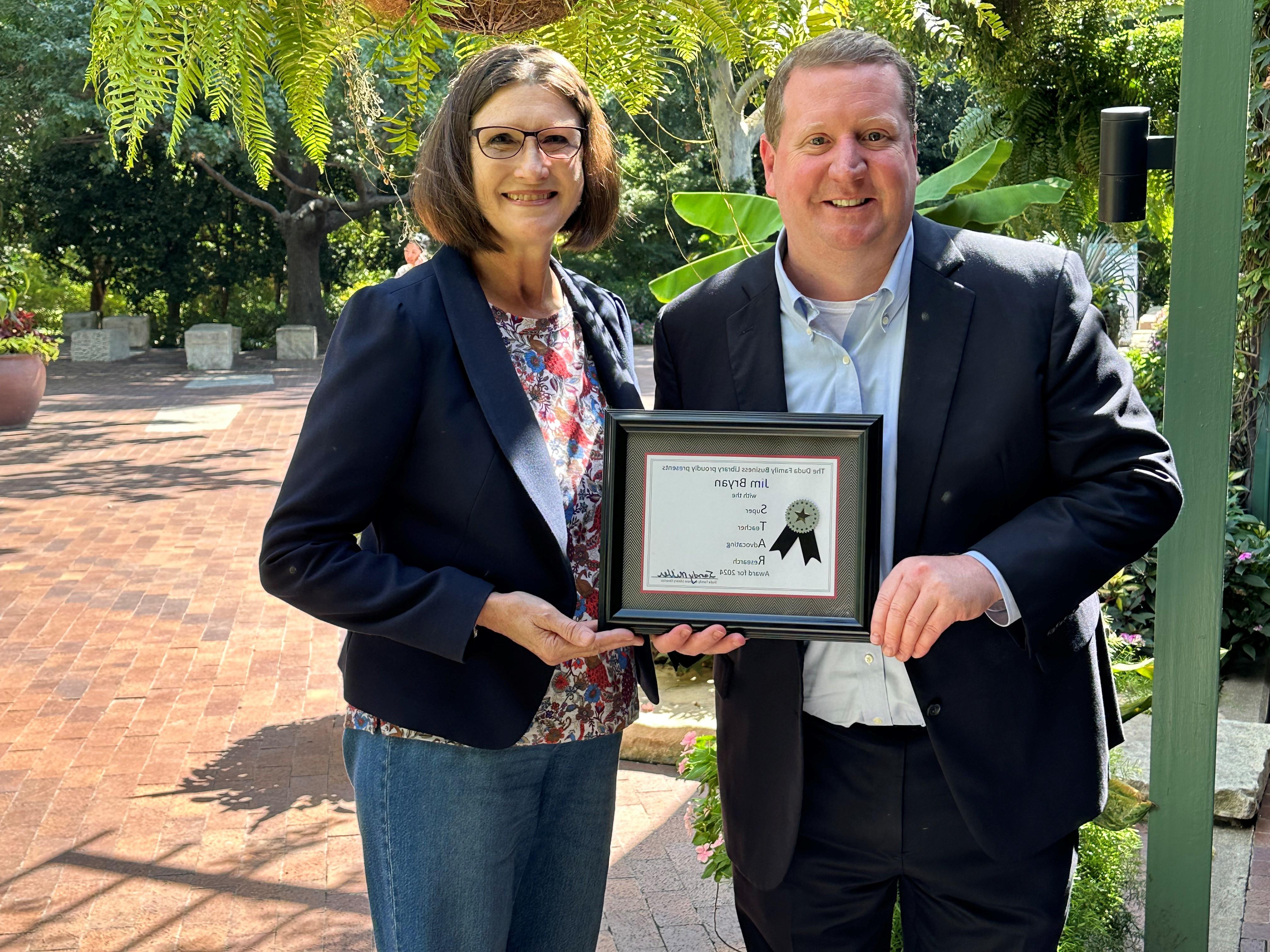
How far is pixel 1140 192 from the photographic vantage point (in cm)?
265

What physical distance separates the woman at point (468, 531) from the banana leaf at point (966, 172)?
2.37 meters

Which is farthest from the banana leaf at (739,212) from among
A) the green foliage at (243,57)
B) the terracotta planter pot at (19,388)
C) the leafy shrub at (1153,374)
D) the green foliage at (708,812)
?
the terracotta planter pot at (19,388)

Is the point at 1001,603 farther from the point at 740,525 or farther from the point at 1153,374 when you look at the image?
the point at 1153,374

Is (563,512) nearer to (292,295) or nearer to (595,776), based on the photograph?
(595,776)

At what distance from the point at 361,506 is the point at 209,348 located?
22010mm

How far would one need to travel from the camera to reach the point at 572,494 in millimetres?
2107

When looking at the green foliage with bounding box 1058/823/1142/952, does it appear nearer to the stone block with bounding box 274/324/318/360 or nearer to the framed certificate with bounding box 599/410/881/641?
the framed certificate with bounding box 599/410/881/641

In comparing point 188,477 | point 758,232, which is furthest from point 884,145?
point 188,477

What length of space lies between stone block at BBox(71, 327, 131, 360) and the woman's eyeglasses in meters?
23.7

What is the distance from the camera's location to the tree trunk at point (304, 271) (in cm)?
2603

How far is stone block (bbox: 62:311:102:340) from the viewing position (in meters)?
26.1

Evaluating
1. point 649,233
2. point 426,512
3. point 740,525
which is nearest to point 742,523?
point 740,525

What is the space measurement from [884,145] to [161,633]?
20.4 feet

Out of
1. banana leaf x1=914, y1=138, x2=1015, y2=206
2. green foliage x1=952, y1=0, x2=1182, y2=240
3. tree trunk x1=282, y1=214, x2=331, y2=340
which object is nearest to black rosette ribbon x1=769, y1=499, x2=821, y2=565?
banana leaf x1=914, y1=138, x2=1015, y2=206
